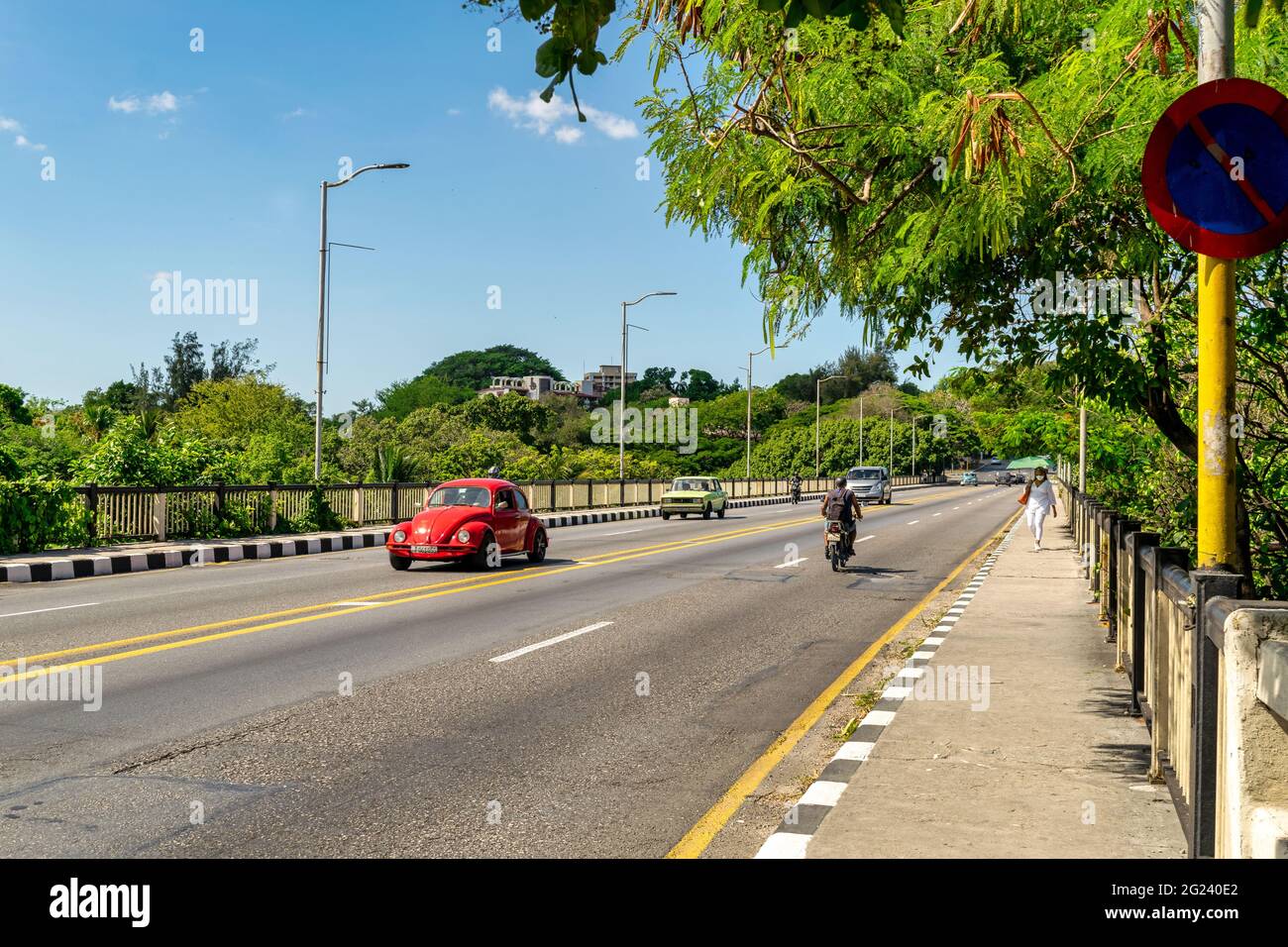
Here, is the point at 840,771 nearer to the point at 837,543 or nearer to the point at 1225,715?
the point at 1225,715

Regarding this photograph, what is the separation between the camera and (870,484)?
56.0m

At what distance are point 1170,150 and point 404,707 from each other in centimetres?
631

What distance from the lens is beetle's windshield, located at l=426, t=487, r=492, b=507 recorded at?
2045 centimetres

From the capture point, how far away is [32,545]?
2130 centimetres

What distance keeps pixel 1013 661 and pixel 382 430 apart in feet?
218

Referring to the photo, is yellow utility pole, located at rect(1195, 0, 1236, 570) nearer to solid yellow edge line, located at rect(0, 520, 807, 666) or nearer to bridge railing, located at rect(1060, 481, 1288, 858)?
bridge railing, located at rect(1060, 481, 1288, 858)

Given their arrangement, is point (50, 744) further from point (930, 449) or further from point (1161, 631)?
point (930, 449)

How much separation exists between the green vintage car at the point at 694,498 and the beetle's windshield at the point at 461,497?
22831mm

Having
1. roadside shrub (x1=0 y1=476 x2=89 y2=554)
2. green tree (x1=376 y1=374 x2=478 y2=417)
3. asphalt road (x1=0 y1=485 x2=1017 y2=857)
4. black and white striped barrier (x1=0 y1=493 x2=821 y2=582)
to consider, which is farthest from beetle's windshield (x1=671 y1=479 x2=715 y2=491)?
green tree (x1=376 y1=374 x2=478 y2=417)

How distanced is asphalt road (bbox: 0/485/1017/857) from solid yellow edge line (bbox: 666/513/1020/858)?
0.32 feet

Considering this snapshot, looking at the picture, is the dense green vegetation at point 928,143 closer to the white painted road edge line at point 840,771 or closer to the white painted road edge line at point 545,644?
the white painted road edge line at point 840,771

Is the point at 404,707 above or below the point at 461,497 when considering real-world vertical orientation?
below

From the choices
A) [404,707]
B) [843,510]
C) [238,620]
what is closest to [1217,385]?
[404,707]

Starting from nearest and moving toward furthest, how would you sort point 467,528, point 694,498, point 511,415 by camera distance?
point 467,528
point 694,498
point 511,415
